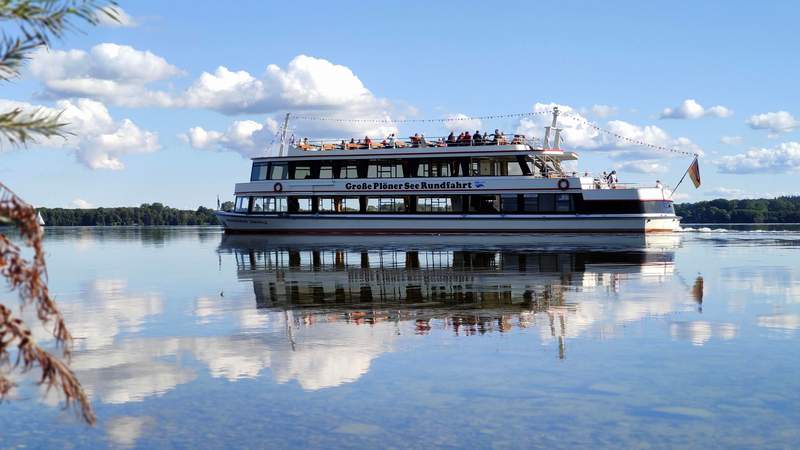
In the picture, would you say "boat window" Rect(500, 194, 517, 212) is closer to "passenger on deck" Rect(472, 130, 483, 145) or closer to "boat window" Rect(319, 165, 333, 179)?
"passenger on deck" Rect(472, 130, 483, 145)

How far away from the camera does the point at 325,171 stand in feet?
180

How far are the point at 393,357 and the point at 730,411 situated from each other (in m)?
4.17

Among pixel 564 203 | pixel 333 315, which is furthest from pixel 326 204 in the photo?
pixel 333 315

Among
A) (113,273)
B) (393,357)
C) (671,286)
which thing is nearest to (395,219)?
(113,273)

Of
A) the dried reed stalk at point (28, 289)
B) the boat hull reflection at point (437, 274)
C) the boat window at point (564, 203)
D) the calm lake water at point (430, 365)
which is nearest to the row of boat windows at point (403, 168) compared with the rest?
the boat window at point (564, 203)

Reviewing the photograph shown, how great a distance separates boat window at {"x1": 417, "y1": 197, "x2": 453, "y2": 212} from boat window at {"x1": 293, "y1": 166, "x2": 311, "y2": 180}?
24.3 ft

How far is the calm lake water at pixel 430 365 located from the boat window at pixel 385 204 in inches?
1261

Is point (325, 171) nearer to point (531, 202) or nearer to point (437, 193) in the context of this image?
point (437, 193)

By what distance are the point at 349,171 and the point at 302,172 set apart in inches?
124

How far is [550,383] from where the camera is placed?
9492mm

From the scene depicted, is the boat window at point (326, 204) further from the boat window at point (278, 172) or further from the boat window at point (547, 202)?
the boat window at point (547, 202)

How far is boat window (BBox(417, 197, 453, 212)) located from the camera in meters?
52.3

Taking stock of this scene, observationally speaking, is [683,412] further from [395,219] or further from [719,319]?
[395,219]

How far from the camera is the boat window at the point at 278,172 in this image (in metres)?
55.6
